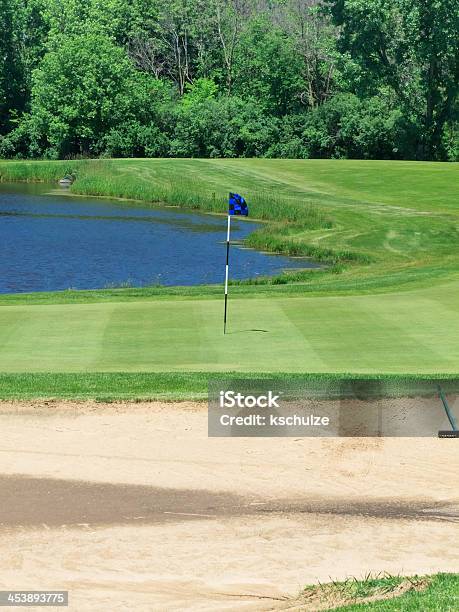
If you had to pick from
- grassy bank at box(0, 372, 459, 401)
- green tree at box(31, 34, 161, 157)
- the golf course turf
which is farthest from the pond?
green tree at box(31, 34, 161, 157)

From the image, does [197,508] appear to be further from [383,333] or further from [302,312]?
[302,312]

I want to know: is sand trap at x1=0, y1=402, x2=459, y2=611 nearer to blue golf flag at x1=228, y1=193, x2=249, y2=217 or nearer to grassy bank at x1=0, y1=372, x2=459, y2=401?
grassy bank at x1=0, y1=372, x2=459, y2=401

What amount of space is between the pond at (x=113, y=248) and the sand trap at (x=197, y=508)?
2180cm

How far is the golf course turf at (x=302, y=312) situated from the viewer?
15.9 metres

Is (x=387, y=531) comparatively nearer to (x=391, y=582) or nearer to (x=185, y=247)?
(x=391, y=582)

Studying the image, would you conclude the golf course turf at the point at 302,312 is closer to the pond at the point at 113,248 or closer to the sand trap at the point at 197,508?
the pond at the point at 113,248

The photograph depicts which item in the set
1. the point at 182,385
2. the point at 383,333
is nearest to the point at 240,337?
the point at 383,333

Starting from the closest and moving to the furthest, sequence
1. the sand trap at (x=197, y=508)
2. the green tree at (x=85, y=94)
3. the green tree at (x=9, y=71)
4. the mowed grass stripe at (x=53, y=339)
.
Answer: the sand trap at (x=197, y=508)
the mowed grass stripe at (x=53, y=339)
the green tree at (x=85, y=94)
the green tree at (x=9, y=71)

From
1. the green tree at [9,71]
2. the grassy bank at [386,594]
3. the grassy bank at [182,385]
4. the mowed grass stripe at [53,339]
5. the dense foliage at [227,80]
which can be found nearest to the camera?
the grassy bank at [386,594]

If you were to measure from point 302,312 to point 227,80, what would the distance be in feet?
251

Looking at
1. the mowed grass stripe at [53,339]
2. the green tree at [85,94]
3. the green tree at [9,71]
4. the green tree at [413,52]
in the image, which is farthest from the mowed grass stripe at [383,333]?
the green tree at [9,71]

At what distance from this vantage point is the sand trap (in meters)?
8.86

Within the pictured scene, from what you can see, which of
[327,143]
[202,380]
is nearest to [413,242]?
[202,380]

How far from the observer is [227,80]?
9388cm
